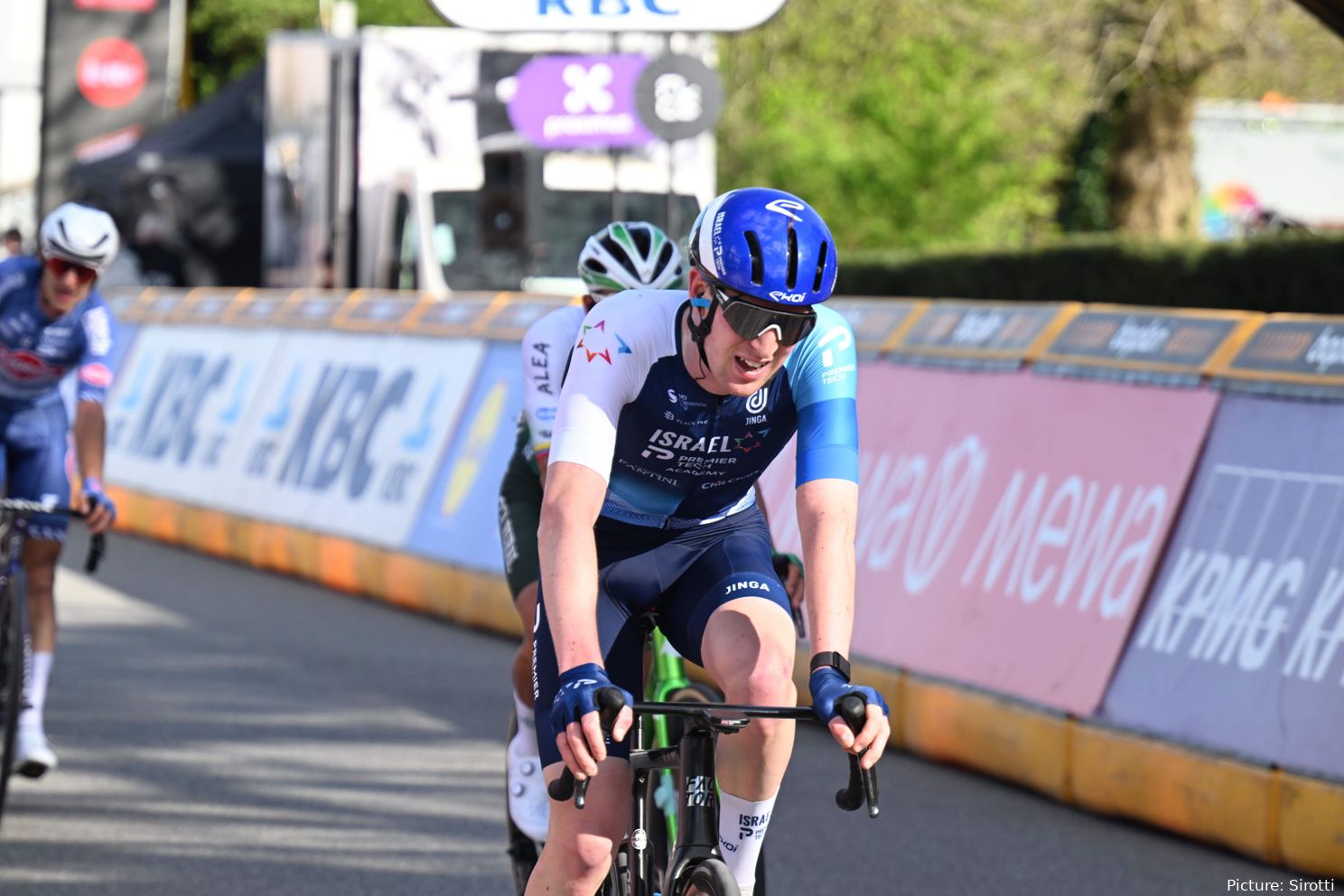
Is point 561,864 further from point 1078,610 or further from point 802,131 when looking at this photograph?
point 802,131

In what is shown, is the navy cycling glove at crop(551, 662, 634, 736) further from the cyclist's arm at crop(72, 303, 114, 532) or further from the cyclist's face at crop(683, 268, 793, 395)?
the cyclist's arm at crop(72, 303, 114, 532)

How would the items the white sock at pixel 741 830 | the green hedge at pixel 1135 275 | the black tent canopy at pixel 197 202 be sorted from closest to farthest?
1. the white sock at pixel 741 830
2. the green hedge at pixel 1135 275
3. the black tent canopy at pixel 197 202

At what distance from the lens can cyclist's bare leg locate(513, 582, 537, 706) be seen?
6.19 meters

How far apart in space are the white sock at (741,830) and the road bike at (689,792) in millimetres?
137

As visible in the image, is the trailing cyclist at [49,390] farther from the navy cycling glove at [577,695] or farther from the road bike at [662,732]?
the navy cycling glove at [577,695]

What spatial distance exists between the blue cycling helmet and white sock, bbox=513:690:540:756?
7.47ft

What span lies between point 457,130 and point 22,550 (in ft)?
46.3

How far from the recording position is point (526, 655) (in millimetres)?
6195

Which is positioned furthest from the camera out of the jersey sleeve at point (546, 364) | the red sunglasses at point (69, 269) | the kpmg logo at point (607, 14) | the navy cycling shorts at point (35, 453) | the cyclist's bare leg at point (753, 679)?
the kpmg logo at point (607, 14)

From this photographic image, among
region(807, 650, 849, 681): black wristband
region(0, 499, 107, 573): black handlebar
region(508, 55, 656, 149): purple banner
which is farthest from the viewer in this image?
region(508, 55, 656, 149): purple banner

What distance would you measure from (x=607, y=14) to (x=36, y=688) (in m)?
4.86

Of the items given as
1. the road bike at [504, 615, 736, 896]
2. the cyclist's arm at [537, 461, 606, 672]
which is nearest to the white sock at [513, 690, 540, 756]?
the road bike at [504, 615, 736, 896]

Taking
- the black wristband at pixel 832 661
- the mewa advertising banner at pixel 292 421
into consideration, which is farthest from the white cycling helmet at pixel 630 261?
the mewa advertising banner at pixel 292 421

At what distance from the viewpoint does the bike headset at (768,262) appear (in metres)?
4.07
